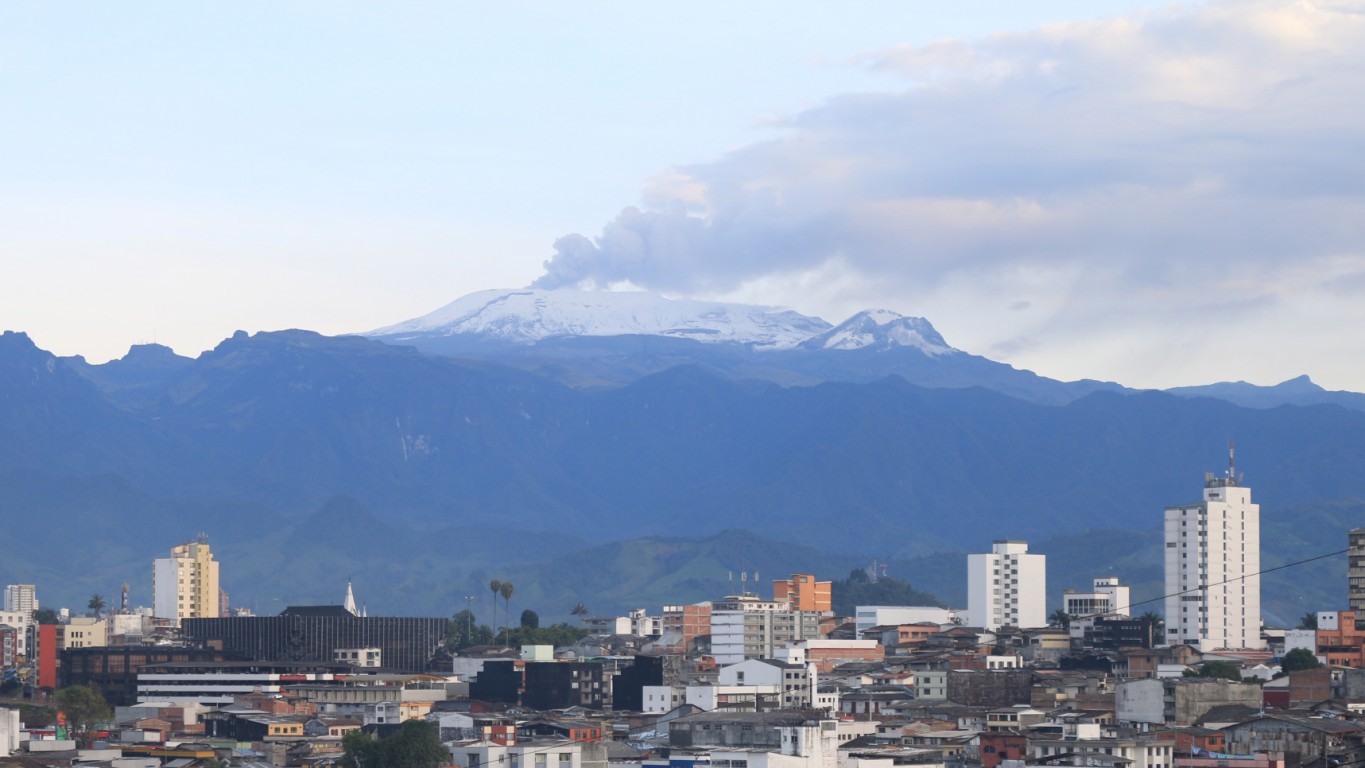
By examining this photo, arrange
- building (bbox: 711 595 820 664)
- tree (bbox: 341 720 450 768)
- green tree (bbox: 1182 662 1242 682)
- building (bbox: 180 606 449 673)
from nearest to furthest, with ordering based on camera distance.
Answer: tree (bbox: 341 720 450 768) → green tree (bbox: 1182 662 1242 682) → building (bbox: 711 595 820 664) → building (bbox: 180 606 449 673)

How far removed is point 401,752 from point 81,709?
120ft

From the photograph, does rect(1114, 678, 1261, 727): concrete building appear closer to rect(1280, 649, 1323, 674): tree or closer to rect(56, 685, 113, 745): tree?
rect(1280, 649, 1323, 674): tree

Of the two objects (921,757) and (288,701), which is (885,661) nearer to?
(288,701)

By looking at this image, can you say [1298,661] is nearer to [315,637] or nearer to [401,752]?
[401,752]

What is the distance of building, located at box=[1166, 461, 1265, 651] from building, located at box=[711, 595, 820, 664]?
27.8 metres

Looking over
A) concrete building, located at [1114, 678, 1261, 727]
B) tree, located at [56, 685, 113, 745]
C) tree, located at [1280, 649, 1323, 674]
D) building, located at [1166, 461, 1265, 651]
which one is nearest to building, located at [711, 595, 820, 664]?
building, located at [1166, 461, 1265, 651]

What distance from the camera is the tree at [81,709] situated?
136m

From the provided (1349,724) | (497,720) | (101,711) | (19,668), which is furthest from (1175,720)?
(19,668)

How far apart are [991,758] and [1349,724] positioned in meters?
15.4

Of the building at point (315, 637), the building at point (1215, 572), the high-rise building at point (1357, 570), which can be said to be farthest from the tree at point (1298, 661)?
the building at point (315, 637)

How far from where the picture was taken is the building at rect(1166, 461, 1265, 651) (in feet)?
598

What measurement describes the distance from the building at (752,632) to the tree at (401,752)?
234 ft

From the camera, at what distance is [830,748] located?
107125 millimetres

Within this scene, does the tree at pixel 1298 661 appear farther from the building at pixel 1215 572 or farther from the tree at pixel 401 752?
the tree at pixel 401 752
